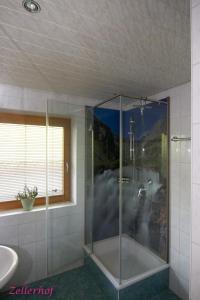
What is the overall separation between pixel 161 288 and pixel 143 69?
2.24 meters

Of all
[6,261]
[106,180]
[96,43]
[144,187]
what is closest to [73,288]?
[6,261]

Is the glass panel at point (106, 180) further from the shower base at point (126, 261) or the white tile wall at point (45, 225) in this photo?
the white tile wall at point (45, 225)

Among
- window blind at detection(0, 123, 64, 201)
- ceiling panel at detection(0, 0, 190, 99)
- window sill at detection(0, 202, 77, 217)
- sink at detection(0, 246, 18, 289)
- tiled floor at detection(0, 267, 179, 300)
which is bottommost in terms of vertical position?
tiled floor at detection(0, 267, 179, 300)

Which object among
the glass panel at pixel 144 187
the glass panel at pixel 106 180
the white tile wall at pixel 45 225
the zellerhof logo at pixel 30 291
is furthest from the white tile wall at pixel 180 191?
the zellerhof logo at pixel 30 291

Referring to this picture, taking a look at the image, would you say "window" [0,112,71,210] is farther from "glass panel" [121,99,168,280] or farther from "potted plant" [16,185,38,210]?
"glass panel" [121,99,168,280]

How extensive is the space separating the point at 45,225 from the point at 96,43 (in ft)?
6.45

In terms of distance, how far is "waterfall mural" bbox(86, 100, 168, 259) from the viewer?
223cm

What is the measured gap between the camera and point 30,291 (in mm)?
1910

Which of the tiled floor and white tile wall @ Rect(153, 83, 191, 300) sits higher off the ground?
white tile wall @ Rect(153, 83, 191, 300)

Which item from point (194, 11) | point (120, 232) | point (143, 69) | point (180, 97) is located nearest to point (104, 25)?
point (194, 11)

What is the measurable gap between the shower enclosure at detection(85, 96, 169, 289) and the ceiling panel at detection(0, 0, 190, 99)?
21.3 inches

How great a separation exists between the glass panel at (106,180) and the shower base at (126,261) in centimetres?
1

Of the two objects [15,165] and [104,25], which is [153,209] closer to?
[15,165]

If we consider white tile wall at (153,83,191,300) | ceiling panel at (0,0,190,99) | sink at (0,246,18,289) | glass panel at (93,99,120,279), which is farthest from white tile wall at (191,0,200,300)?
glass panel at (93,99,120,279)
